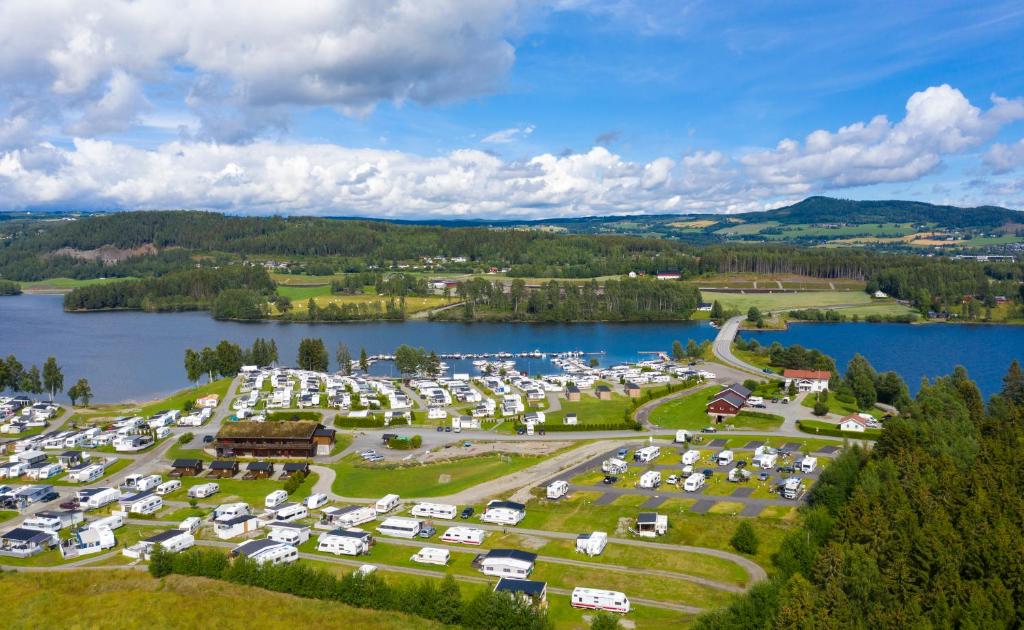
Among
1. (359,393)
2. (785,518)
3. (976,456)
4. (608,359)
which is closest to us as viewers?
(785,518)

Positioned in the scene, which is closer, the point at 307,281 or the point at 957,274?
the point at 957,274

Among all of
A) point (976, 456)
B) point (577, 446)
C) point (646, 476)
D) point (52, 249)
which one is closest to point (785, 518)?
point (646, 476)

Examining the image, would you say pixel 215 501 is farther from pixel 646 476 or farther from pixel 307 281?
pixel 307 281

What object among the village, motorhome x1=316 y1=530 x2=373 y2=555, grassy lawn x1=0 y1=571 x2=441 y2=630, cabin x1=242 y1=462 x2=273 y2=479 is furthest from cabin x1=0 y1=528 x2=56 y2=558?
motorhome x1=316 y1=530 x2=373 y2=555

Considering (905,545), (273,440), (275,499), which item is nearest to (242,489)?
(275,499)

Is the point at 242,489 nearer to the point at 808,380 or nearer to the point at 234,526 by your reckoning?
the point at 234,526

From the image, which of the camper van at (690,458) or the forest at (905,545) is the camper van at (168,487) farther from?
the forest at (905,545)
